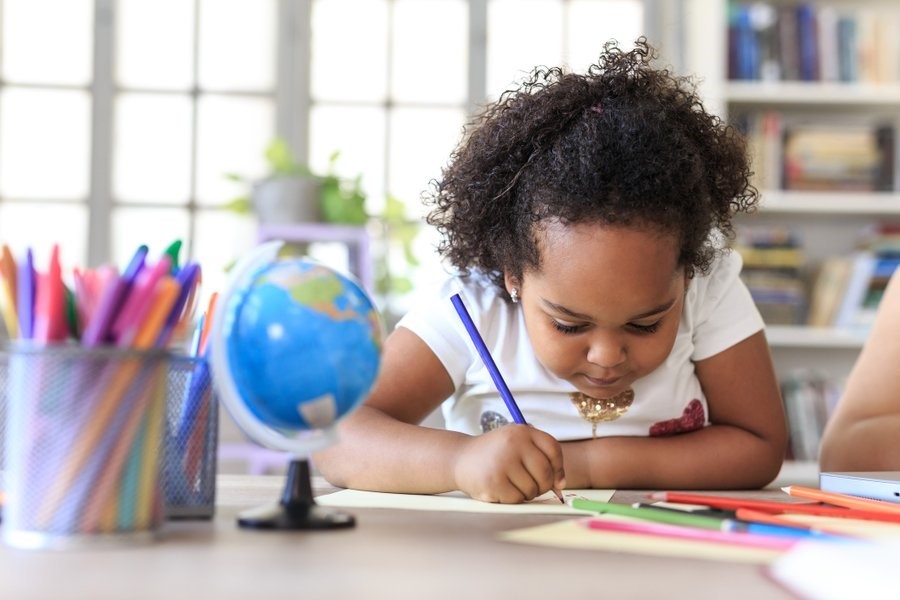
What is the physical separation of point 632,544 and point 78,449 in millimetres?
323

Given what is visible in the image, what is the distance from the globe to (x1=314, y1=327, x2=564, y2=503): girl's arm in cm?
Answer: 7

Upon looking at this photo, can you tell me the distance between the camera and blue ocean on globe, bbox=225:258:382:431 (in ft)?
2.22

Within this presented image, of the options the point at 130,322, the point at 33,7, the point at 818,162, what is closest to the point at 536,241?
the point at 130,322

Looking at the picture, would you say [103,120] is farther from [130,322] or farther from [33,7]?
[130,322]

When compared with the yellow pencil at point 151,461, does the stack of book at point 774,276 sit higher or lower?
higher

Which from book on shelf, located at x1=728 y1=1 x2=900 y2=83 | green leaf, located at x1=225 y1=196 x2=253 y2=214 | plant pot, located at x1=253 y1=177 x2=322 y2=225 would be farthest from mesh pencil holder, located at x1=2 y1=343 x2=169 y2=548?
book on shelf, located at x1=728 y1=1 x2=900 y2=83

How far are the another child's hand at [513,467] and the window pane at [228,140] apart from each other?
2.65m

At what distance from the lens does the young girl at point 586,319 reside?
3.45ft

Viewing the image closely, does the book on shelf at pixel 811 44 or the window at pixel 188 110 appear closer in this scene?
the book on shelf at pixel 811 44

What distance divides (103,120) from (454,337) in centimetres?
252

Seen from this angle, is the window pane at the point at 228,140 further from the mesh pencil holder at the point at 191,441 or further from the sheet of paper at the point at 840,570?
the sheet of paper at the point at 840,570

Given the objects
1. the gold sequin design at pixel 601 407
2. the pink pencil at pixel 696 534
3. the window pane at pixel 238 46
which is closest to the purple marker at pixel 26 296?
the pink pencil at pixel 696 534

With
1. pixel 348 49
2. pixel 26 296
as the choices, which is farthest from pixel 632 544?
pixel 348 49

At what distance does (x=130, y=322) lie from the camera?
629mm
